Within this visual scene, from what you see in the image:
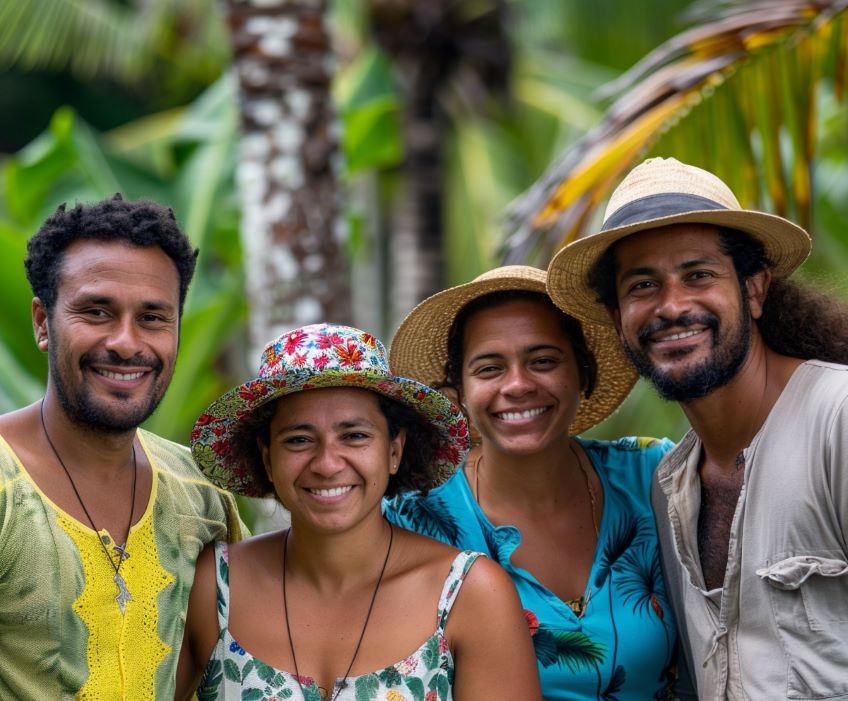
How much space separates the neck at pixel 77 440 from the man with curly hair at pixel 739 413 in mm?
1493

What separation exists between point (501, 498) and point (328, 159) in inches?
120

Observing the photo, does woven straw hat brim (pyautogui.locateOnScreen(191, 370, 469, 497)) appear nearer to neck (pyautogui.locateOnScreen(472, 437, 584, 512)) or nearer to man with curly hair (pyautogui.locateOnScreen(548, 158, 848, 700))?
neck (pyautogui.locateOnScreen(472, 437, 584, 512))

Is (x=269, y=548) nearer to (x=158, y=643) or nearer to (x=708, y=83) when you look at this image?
(x=158, y=643)

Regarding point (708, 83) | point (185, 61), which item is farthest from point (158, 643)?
point (185, 61)

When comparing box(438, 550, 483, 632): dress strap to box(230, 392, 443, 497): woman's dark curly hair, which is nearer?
box(438, 550, 483, 632): dress strap

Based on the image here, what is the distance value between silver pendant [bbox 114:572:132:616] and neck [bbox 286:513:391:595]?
0.55 meters

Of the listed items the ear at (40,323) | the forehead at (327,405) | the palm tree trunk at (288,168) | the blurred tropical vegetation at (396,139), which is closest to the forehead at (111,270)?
the ear at (40,323)

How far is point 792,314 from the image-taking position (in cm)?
365

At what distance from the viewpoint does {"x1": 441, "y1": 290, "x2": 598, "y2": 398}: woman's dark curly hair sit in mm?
4098

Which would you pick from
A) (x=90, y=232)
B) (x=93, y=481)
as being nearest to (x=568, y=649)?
(x=93, y=481)

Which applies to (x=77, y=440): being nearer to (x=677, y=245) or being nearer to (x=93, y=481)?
(x=93, y=481)

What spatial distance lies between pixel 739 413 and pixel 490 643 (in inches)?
39.7

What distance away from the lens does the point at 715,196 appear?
3.60 metres

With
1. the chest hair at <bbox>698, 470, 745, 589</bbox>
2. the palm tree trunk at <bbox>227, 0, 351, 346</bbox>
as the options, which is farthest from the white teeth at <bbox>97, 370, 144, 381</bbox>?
the palm tree trunk at <bbox>227, 0, 351, 346</bbox>
